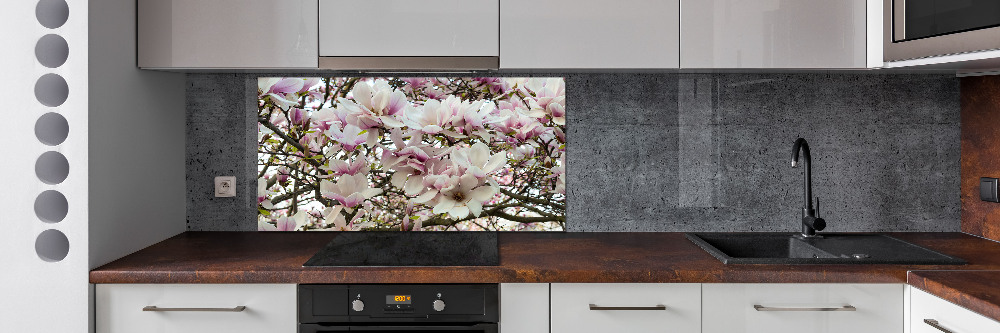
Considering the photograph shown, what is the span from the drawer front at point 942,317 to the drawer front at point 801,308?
41 millimetres

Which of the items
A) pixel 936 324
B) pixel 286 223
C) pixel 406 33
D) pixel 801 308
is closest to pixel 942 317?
pixel 936 324

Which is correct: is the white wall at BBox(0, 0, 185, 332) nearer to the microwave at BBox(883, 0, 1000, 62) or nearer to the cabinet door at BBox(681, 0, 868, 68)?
the cabinet door at BBox(681, 0, 868, 68)

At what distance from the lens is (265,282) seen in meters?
1.70

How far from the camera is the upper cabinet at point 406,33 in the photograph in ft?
6.41

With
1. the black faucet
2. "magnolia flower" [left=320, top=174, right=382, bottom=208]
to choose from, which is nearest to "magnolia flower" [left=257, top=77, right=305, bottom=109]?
"magnolia flower" [left=320, top=174, right=382, bottom=208]

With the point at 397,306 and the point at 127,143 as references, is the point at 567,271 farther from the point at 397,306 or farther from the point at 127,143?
the point at 127,143

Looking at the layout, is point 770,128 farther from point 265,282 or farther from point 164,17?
point 164,17

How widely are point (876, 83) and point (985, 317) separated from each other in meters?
1.16

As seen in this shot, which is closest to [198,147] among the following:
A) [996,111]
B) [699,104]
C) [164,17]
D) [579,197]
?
[164,17]

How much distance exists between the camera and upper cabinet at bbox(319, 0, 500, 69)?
196cm
